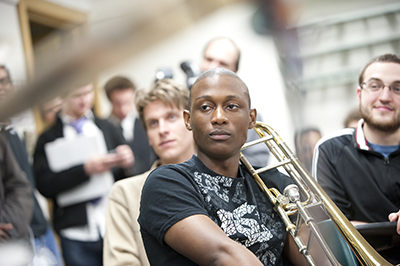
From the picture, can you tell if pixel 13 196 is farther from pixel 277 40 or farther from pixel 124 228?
pixel 277 40

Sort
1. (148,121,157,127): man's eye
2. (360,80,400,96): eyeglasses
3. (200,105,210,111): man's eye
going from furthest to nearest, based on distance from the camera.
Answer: (148,121,157,127): man's eye
(360,80,400,96): eyeglasses
(200,105,210,111): man's eye

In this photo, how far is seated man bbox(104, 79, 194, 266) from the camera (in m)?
1.07

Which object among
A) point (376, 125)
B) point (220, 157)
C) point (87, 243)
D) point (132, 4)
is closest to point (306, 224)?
point (220, 157)

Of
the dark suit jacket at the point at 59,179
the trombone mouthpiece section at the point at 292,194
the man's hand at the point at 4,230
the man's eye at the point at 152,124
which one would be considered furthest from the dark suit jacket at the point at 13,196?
the trombone mouthpiece section at the point at 292,194

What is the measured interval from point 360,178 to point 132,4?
1.12 meters

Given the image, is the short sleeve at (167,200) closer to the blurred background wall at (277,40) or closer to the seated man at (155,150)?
the blurred background wall at (277,40)

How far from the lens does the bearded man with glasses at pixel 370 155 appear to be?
104 centimetres

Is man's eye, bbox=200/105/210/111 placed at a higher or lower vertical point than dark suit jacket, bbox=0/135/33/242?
higher

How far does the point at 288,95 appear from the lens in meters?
0.41

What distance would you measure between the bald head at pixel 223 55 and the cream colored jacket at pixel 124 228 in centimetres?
50

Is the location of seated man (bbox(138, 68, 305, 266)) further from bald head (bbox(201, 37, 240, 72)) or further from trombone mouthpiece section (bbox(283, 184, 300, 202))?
bald head (bbox(201, 37, 240, 72))

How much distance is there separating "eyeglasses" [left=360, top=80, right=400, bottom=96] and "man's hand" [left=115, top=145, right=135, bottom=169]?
2.98 feet

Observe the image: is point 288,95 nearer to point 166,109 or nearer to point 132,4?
point 132,4

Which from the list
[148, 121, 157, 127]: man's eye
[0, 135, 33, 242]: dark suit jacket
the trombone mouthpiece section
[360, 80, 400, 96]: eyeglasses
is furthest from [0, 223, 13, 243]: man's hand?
[360, 80, 400, 96]: eyeglasses
